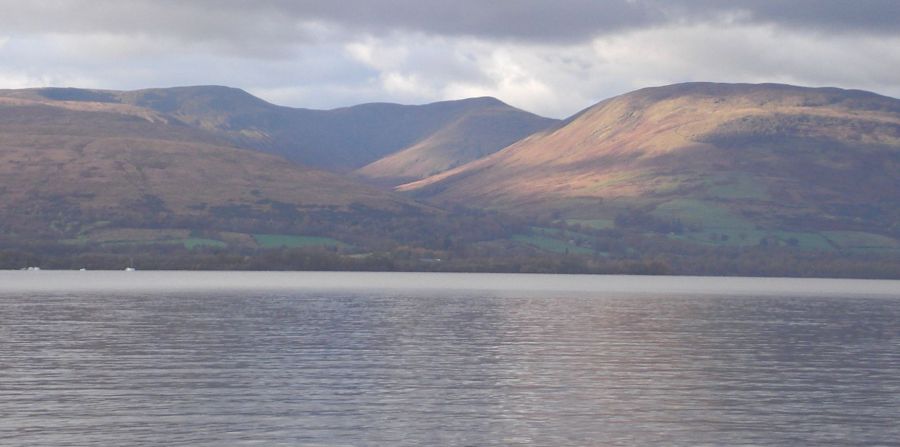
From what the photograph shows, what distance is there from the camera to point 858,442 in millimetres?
36719

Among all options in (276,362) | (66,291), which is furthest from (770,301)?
(276,362)

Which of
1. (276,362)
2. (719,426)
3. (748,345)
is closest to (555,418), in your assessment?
(719,426)

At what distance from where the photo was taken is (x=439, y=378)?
51469 millimetres

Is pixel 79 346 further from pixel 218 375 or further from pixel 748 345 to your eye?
pixel 748 345

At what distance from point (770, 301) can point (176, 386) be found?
103608 millimetres

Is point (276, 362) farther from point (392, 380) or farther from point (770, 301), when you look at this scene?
point (770, 301)

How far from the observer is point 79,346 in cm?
6388

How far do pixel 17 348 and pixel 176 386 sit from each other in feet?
60.7

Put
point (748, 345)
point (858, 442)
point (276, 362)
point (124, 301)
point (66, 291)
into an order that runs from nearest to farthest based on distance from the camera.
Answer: point (858, 442) → point (276, 362) → point (748, 345) → point (124, 301) → point (66, 291)

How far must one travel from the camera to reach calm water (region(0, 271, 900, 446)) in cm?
3800

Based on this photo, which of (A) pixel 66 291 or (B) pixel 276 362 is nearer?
(B) pixel 276 362

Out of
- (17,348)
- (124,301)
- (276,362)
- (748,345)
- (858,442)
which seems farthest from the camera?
(124,301)

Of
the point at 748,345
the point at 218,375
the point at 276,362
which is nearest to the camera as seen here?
the point at 218,375

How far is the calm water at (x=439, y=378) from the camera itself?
38.0 metres
